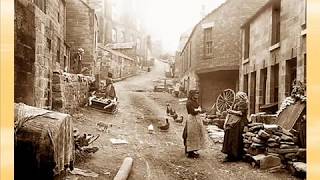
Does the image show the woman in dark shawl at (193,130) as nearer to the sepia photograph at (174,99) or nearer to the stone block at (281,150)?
the sepia photograph at (174,99)

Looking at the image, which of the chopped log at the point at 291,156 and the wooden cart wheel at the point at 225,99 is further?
the wooden cart wheel at the point at 225,99

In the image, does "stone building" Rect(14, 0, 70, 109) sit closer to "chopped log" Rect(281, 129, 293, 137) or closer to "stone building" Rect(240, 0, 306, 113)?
"stone building" Rect(240, 0, 306, 113)

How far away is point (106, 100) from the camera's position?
322 cm

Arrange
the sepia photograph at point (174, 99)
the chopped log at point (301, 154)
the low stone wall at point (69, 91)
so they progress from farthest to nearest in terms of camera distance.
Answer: the low stone wall at point (69, 91) < the chopped log at point (301, 154) < the sepia photograph at point (174, 99)

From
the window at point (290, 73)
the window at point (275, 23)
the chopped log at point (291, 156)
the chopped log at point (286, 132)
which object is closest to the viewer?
the chopped log at point (291, 156)

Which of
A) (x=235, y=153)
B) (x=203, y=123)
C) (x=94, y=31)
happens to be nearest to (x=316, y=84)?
(x=235, y=153)

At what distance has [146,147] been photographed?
9.21ft

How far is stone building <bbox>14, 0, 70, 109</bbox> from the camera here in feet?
7.82

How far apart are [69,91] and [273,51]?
1891mm

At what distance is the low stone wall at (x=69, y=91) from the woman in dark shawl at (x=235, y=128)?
1305mm

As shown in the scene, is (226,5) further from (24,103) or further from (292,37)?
(24,103)

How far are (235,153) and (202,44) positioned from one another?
1078mm

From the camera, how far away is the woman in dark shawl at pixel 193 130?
3.13 meters

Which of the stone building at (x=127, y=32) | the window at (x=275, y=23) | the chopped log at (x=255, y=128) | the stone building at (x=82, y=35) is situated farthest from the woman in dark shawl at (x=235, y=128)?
the stone building at (x=82, y=35)
